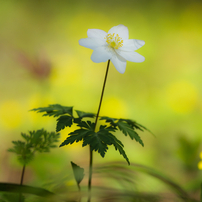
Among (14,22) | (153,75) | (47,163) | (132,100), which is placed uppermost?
(14,22)

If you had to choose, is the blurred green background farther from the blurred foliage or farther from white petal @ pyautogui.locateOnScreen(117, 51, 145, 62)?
white petal @ pyautogui.locateOnScreen(117, 51, 145, 62)

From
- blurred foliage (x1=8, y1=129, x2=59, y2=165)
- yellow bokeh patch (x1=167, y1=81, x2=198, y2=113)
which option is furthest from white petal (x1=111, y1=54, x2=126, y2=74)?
yellow bokeh patch (x1=167, y1=81, x2=198, y2=113)

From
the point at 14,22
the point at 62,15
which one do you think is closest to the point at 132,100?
the point at 62,15

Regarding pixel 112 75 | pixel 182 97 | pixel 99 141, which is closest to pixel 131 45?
pixel 99 141

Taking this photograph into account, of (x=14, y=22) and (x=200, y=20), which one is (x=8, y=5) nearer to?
(x=14, y=22)

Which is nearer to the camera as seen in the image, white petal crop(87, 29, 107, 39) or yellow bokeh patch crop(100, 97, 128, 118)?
white petal crop(87, 29, 107, 39)
